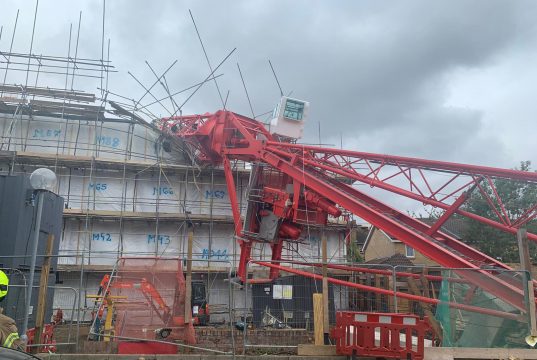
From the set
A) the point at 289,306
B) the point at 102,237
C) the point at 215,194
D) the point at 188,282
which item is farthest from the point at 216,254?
the point at 188,282

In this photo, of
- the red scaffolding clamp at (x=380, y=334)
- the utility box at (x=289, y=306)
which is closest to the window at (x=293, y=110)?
the utility box at (x=289, y=306)

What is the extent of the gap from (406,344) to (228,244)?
13.9 m

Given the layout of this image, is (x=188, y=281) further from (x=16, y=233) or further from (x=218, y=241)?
(x=218, y=241)

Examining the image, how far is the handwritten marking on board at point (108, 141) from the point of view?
69.2 ft

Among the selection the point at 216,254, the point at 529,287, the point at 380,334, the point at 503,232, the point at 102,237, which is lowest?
the point at 380,334

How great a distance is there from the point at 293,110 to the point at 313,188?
14.8ft

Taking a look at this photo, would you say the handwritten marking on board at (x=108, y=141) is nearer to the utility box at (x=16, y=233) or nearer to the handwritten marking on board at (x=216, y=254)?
the handwritten marking on board at (x=216, y=254)

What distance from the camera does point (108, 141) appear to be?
21.3 metres

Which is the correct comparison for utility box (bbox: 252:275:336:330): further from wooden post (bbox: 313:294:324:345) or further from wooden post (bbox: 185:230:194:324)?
wooden post (bbox: 185:230:194:324)

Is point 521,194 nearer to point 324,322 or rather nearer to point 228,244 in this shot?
point 228,244

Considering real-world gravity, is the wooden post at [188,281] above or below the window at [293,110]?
below

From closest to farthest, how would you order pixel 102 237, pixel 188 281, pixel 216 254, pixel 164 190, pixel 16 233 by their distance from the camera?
pixel 188 281 < pixel 16 233 < pixel 102 237 < pixel 216 254 < pixel 164 190

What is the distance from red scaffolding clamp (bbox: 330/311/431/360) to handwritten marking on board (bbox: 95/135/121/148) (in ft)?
51.6

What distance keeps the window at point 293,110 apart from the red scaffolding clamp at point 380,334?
1068cm
